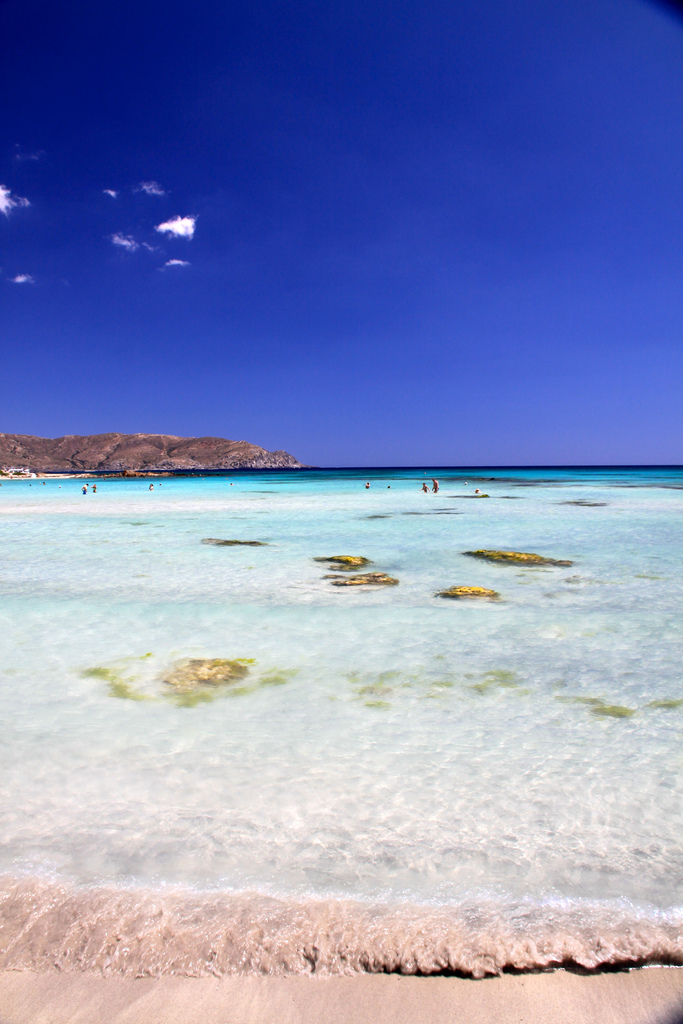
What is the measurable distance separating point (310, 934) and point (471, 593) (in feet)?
22.0

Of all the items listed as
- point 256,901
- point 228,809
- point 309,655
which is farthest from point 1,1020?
point 309,655

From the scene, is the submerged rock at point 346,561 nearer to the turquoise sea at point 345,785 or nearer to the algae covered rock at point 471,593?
the algae covered rock at point 471,593

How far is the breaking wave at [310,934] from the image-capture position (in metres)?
2.22

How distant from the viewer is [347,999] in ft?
6.79

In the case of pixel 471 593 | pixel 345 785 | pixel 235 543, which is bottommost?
pixel 345 785

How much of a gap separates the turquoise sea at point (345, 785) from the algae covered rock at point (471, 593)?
294mm

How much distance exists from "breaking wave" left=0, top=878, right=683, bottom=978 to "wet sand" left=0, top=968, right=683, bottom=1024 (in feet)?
0.17

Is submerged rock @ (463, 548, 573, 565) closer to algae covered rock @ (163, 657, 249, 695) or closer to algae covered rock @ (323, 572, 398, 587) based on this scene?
algae covered rock @ (323, 572, 398, 587)

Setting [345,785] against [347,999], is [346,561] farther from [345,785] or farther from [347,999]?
[347,999]

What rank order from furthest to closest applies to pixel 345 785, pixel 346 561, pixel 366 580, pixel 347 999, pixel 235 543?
pixel 235 543 < pixel 346 561 < pixel 366 580 < pixel 345 785 < pixel 347 999

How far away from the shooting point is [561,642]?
6.39m

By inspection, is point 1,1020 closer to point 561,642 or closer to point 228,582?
point 561,642

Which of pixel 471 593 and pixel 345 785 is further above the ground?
pixel 471 593

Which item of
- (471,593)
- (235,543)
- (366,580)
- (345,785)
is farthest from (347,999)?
(235,543)
